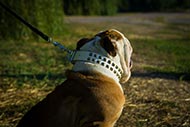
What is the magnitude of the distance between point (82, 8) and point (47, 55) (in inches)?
555

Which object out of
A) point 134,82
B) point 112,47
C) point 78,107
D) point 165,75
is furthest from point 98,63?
point 165,75

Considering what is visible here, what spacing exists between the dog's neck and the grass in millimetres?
1202

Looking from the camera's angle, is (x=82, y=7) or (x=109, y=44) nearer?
(x=109, y=44)

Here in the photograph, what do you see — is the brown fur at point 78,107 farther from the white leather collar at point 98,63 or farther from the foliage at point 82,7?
the foliage at point 82,7

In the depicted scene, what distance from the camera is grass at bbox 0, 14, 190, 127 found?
408cm

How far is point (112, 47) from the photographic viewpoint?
274 centimetres

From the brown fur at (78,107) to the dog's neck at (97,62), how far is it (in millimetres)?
93

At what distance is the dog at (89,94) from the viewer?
2592mm

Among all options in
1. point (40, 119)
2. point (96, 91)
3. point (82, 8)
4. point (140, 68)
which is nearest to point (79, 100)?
point (96, 91)

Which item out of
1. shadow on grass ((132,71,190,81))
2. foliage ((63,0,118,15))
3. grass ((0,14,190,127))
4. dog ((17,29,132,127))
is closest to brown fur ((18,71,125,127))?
dog ((17,29,132,127))

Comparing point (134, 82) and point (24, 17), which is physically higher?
point (24, 17)

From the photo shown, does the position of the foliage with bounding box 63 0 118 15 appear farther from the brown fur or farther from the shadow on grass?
the brown fur

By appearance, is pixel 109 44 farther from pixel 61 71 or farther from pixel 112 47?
pixel 61 71

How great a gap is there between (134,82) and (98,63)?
2776mm
